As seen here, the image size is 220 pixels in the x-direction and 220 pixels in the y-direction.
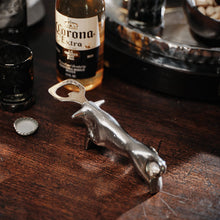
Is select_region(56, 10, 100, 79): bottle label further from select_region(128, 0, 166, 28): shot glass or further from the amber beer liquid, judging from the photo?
select_region(128, 0, 166, 28): shot glass

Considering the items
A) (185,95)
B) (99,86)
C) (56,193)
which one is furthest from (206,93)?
(56,193)

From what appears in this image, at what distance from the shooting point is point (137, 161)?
457 mm

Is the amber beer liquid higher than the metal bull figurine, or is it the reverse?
the amber beer liquid

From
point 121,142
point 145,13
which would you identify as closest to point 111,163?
point 121,142

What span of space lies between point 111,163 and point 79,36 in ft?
0.67

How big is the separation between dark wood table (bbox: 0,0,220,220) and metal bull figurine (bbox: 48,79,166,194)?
0.11 feet

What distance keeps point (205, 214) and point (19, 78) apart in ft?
1.08

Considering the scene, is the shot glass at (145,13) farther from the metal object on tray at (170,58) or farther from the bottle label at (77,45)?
the bottle label at (77,45)

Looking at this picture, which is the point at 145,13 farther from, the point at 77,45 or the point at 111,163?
the point at 111,163

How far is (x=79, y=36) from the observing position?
56 cm

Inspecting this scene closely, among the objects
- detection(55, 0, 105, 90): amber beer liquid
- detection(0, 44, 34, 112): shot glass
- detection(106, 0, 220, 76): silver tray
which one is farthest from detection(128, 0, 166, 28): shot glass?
detection(0, 44, 34, 112): shot glass

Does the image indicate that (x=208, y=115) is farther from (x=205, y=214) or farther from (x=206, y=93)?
(x=205, y=214)

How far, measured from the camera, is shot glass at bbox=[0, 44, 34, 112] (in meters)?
0.54

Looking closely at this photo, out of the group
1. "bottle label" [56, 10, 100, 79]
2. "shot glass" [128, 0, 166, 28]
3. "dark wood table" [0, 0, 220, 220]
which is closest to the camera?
"dark wood table" [0, 0, 220, 220]
